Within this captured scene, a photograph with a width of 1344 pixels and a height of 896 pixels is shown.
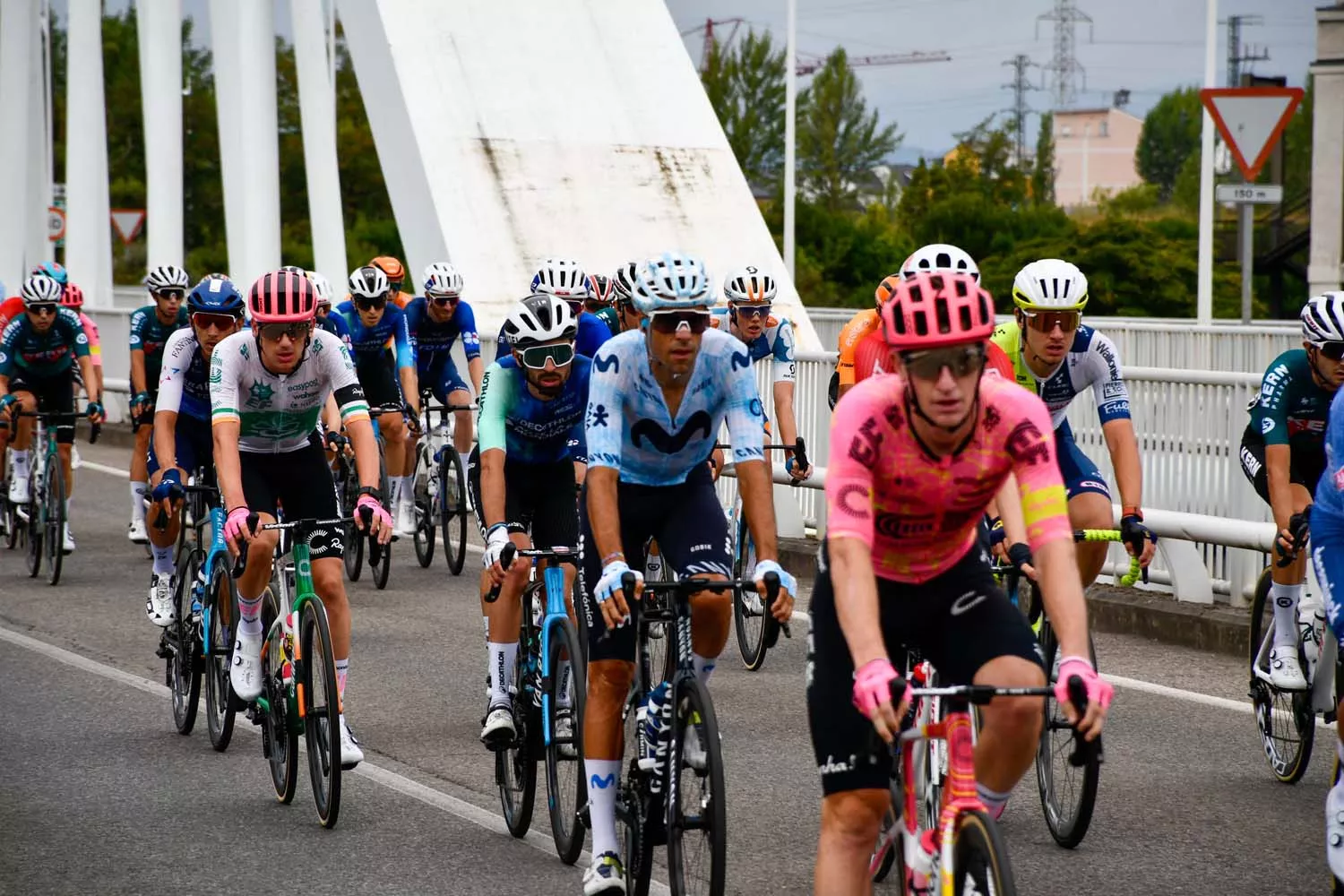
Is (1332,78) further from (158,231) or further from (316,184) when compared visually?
(158,231)

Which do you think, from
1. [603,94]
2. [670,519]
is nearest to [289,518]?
[670,519]

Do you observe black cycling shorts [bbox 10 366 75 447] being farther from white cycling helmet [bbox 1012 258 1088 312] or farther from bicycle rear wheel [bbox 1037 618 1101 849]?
bicycle rear wheel [bbox 1037 618 1101 849]

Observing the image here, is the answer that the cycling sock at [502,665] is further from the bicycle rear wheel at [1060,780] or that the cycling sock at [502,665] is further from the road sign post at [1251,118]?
the road sign post at [1251,118]

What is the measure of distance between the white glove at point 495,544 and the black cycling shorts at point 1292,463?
3.10 metres

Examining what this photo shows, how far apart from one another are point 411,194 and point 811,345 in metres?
4.66

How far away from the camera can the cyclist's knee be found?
468 centimetres

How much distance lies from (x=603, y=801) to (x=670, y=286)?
1624 mm


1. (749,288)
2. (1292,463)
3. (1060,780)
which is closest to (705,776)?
(1060,780)

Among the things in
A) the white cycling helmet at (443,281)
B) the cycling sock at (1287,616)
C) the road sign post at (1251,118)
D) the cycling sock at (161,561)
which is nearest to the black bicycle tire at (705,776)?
the cycling sock at (1287,616)

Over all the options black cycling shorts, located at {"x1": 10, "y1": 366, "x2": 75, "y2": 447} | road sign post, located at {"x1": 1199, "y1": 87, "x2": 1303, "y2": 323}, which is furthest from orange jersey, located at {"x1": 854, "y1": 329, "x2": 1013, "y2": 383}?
road sign post, located at {"x1": 1199, "y1": 87, "x2": 1303, "y2": 323}

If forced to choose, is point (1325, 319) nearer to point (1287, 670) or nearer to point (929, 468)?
point (1287, 670)

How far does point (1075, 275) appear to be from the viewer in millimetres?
7801

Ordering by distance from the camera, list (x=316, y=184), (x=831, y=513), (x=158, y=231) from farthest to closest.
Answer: (x=316, y=184) → (x=158, y=231) → (x=831, y=513)

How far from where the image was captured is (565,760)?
276 inches
